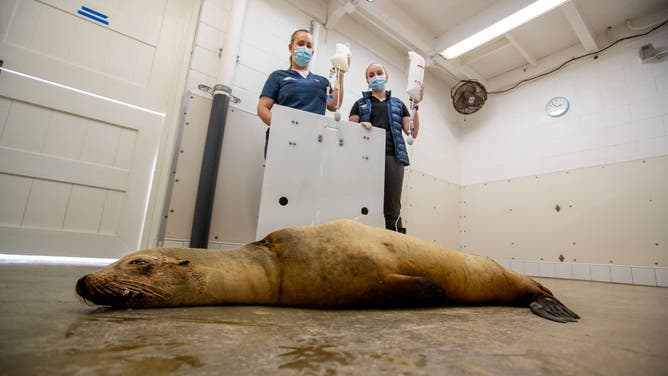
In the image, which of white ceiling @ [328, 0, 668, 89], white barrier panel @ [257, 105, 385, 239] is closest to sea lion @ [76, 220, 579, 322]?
white barrier panel @ [257, 105, 385, 239]

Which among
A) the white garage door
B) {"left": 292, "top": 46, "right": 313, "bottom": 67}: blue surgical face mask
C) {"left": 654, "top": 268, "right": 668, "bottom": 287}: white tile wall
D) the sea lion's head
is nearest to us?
the sea lion's head

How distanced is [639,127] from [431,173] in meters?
3.20

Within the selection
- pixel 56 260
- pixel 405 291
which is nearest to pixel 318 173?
pixel 405 291

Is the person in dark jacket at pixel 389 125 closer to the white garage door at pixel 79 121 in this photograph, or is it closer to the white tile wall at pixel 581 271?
the white garage door at pixel 79 121

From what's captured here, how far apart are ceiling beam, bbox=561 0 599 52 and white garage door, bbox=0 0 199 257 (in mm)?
5713

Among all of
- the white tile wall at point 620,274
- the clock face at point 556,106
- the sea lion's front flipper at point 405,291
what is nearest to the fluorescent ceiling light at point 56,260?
the sea lion's front flipper at point 405,291

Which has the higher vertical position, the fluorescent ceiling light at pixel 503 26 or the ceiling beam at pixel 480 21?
the ceiling beam at pixel 480 21

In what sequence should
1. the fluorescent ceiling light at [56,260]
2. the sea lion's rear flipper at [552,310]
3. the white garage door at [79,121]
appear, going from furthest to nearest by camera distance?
the white garage door at [79,121] < the fluorescent ceiling light at [56,260] < the sea lion's rear flipper at [552,310]

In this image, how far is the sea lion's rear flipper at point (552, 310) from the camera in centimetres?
122

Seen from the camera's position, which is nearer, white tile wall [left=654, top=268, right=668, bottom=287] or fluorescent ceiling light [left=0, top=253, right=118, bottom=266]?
fluorescent ceiling light [left=0, top=253, right=118, bottom=266]

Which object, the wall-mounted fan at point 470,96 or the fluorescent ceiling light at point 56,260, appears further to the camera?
the wall-mounted fan at point 470,96

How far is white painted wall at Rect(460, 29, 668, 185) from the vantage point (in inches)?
185

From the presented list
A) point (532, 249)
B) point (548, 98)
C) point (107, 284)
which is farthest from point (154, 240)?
point (548, 98)

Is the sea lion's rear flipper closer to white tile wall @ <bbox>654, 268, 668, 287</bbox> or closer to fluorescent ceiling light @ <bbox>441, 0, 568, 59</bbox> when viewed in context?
white tile wall @ <bbox>654, 268, 668, 287</bbox>
